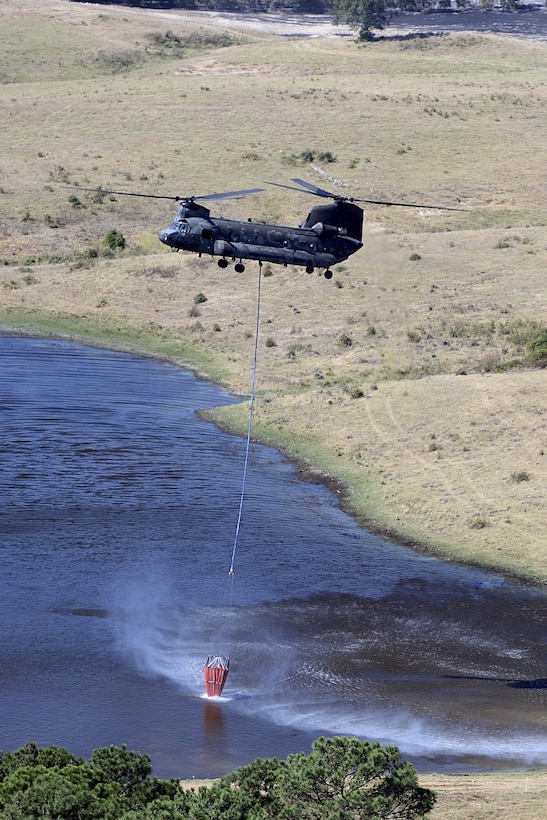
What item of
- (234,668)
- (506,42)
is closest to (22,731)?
(234,668)

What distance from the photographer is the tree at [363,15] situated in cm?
17038

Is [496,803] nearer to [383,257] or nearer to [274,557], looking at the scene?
[274,557]

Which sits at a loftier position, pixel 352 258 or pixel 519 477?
pixel 352 258

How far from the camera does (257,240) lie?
50625 millimetres

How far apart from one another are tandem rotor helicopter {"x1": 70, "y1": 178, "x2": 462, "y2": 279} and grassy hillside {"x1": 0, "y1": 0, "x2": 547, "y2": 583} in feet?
37.1

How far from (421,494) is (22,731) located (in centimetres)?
2572

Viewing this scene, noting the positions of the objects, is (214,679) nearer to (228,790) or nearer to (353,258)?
(228,790)

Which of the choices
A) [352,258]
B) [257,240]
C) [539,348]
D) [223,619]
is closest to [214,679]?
[223,619]

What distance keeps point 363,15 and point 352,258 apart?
10584cm

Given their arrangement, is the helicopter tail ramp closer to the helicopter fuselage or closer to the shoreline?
the shoreline

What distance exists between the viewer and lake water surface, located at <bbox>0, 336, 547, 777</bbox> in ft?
123

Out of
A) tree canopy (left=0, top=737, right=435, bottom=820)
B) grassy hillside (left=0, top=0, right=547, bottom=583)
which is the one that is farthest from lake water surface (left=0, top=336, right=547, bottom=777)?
tree canopy (left=0, top=737, right=435, bottom=820)

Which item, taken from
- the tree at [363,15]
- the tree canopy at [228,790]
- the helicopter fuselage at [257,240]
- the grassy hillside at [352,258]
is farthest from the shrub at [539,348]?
the tree at [363,15]

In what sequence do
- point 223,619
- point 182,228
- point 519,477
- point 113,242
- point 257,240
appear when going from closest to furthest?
point 223,619
point 182,228
point 257,240
point 519,477
point 113,242
